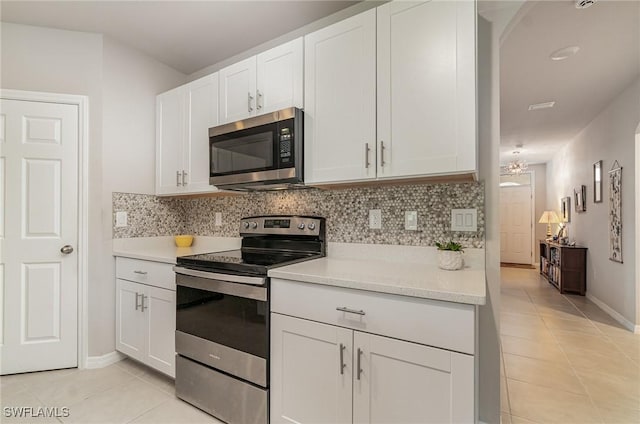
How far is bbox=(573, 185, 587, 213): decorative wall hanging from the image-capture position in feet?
15.7

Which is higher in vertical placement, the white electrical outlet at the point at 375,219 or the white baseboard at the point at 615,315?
the white electrical outlet at the point at 375,219

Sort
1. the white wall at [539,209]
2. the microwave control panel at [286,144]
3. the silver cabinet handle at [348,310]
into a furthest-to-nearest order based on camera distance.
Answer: the white wall at [539,209]
the microwave control panel at [286,144]
the silver cabinet handle at [348,310]

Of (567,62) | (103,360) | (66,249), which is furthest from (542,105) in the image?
(103,360)

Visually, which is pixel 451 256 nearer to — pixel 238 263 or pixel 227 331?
pixel 238 263

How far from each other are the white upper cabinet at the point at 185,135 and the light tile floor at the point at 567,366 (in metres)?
2.62

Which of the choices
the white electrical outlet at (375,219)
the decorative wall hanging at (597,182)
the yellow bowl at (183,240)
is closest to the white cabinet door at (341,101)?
the white electrical outlet at (375,219)

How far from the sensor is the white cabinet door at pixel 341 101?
1650 mm

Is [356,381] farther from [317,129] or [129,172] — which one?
[129,172]

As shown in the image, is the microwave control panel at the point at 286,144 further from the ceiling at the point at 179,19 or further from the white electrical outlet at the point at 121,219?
the white electrical outlet at the point at 121,219

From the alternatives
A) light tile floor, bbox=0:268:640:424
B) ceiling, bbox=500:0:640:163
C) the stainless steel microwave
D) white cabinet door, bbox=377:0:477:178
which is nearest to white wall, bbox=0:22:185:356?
light tile floor, bbox=0:268:640:424

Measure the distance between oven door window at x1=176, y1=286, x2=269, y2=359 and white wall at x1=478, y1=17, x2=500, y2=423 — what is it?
119 centimetres

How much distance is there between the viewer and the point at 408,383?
1224mm

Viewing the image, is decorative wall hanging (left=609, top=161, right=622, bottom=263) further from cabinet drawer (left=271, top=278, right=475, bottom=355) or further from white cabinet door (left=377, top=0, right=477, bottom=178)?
cabinet drawer (left=271, top=278, right=475, bottom=355)

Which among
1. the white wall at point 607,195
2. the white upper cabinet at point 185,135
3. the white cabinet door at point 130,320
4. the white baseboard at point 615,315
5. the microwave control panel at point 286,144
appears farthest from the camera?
the white wall at point 607,195
